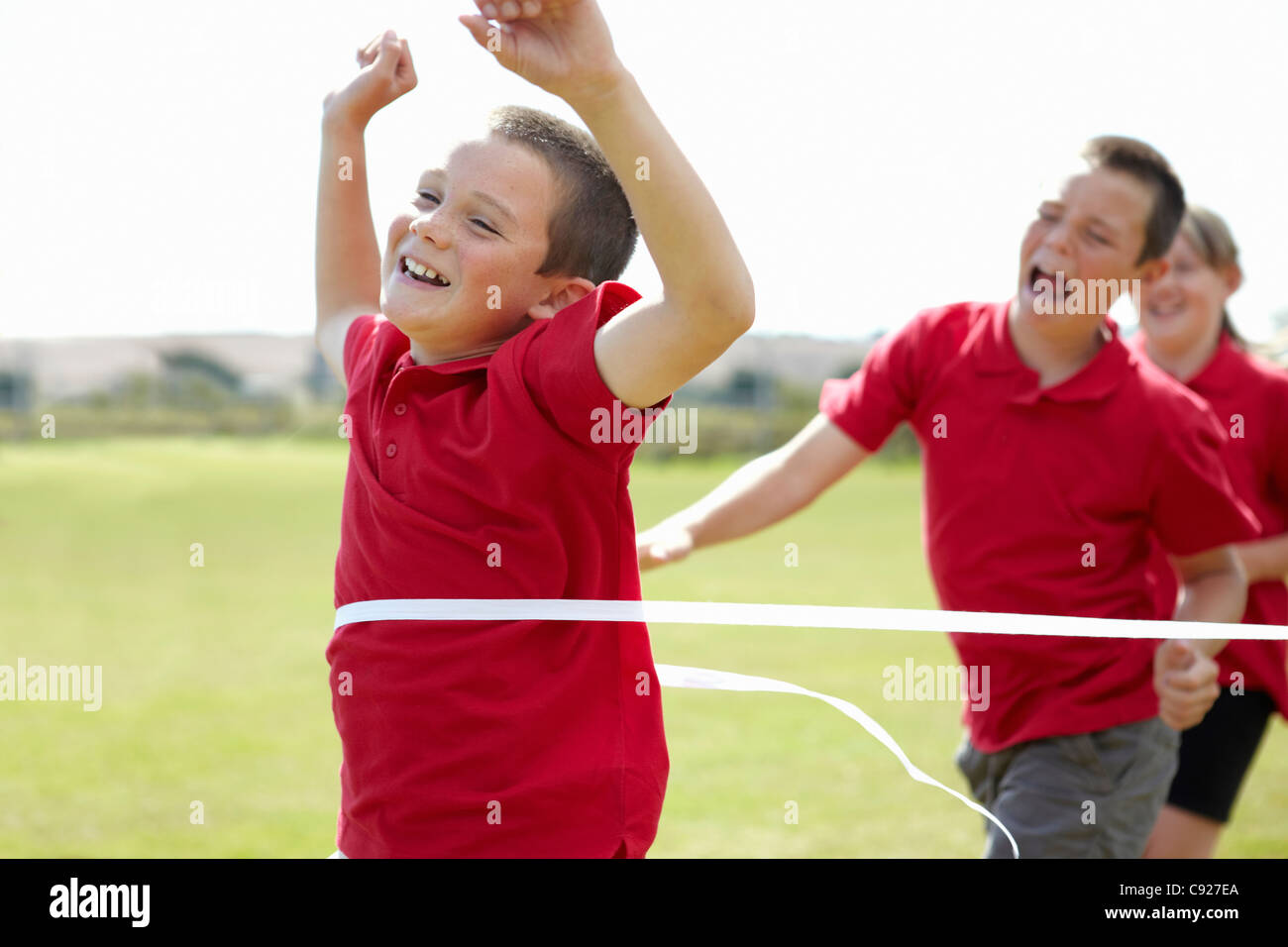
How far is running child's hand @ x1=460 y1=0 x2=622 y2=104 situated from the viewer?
1709 mm

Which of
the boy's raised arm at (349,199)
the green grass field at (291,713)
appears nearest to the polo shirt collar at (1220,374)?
the green grass field at (291,713)

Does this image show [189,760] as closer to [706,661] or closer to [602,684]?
[706,661]

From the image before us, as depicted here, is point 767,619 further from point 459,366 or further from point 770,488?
point 770,488

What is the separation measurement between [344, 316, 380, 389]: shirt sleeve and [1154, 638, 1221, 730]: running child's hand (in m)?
1.88

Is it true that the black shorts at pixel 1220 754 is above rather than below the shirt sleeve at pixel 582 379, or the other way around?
below

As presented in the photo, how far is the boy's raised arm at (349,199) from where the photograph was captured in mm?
2598

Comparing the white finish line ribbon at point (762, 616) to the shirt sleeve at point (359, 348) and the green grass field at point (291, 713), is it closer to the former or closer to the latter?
the shirt sleeve at point (359, 348)

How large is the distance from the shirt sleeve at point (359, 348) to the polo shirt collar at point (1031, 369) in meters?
1.68

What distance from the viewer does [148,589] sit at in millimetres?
13227

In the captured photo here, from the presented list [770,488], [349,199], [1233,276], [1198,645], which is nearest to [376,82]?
[349,199]

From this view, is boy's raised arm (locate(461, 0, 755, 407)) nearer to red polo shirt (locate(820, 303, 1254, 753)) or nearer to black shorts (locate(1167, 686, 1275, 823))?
red polo shirt (locate(820, 303, 1254, 753))

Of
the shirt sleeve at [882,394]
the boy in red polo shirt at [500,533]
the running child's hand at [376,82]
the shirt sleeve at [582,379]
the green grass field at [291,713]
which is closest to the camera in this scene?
the shirt sleeve at [582,379]

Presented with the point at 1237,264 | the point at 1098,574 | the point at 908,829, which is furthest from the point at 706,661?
the point at 1098,574

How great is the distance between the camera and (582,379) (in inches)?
74.5
